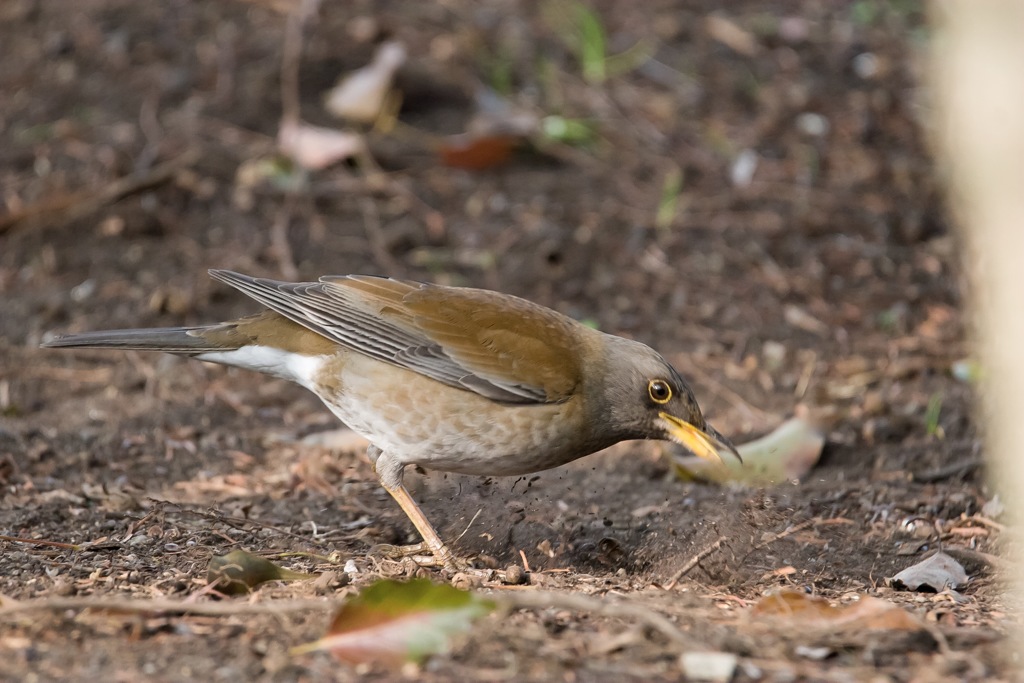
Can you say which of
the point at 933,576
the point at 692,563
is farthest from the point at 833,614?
the point at 933,576

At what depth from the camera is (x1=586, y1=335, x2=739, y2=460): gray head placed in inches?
220

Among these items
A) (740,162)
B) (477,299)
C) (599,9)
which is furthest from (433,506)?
(599,9)

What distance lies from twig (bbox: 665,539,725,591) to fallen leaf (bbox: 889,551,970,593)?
731 mm

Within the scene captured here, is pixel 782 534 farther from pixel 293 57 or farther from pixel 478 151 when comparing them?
pixel 293 57

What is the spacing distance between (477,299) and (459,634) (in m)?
2.35

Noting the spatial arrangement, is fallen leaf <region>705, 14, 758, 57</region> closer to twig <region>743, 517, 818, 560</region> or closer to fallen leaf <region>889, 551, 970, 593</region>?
twig <region>743, 517, 818, 560</region>

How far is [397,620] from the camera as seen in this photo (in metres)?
3.77

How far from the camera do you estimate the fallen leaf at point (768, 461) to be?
20.4ft

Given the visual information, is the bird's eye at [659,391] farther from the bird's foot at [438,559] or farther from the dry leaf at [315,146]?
the dry leaf at [315,146]

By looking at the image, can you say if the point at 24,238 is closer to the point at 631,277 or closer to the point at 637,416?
the point at 631,277

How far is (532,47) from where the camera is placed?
36.0 ft

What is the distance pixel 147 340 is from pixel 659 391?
250 centimetres

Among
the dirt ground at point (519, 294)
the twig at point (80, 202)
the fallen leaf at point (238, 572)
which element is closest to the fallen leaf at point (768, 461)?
the dirt ground at point (519, 294)

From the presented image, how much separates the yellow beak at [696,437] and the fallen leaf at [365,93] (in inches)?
203
